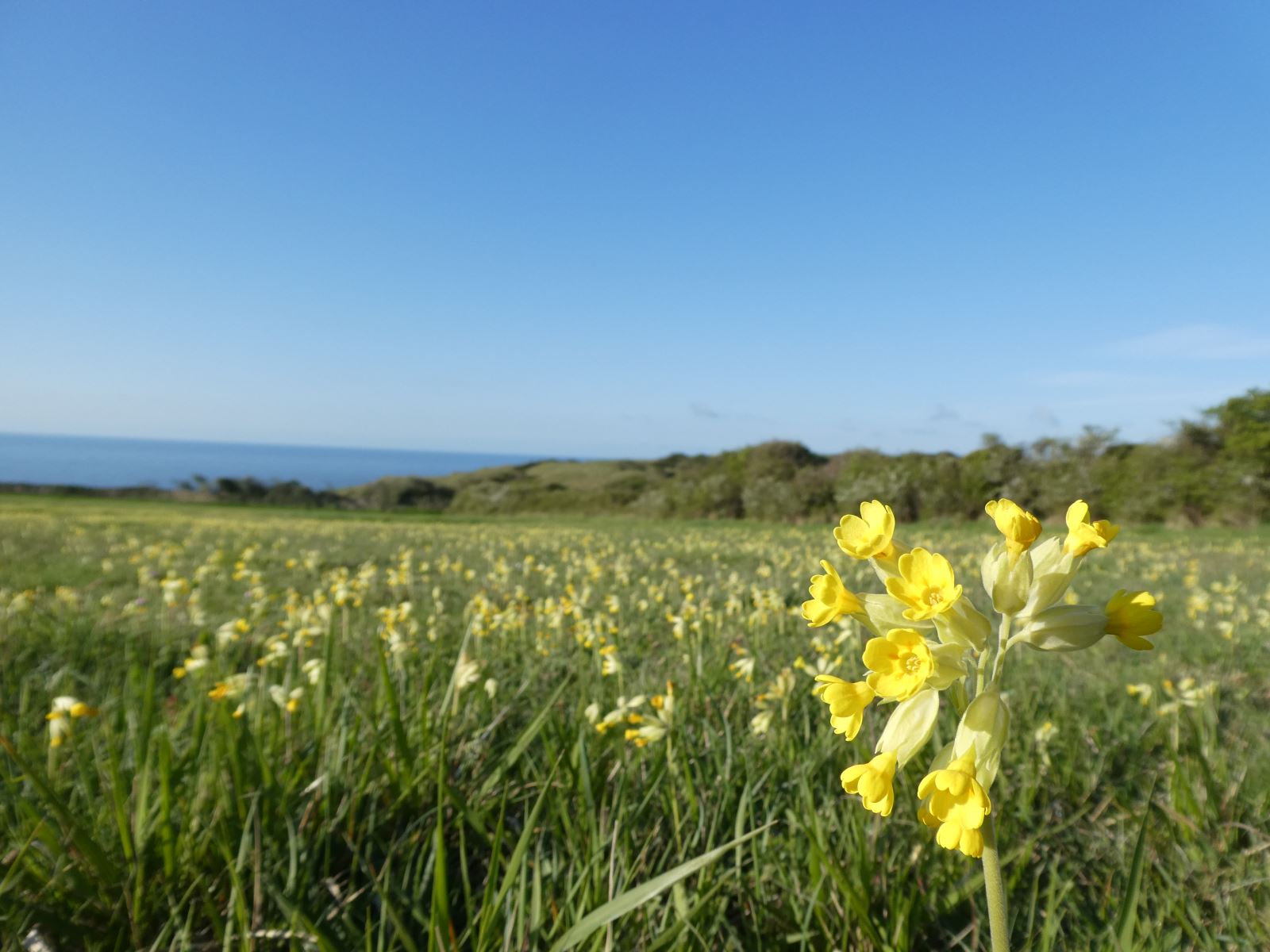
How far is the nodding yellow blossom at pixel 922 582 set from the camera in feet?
2.98

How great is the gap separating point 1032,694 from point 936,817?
276 cm

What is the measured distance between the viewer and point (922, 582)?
94 cm

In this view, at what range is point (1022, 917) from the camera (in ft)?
5.28

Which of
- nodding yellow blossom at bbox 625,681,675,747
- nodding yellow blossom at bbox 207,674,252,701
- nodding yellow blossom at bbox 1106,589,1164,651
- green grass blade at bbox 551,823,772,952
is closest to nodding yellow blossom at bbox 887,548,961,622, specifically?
nodding yellow blossom at bbox 1106,589,1164,651

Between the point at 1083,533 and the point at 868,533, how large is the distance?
0.29 m

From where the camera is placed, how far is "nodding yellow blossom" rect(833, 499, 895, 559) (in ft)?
3.32

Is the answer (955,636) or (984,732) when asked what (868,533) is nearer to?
(955,636)

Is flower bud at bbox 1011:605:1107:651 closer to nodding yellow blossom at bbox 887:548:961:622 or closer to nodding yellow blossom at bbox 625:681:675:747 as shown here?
nodding yellow blossom at bbox 887:548:961:622

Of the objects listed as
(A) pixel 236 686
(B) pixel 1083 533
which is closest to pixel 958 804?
(B) pixel 1083 533

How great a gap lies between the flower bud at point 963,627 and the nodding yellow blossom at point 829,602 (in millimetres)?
122

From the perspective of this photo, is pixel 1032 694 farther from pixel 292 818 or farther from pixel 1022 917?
pixel 292 818

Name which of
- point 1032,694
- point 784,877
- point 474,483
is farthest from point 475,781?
point 474,483

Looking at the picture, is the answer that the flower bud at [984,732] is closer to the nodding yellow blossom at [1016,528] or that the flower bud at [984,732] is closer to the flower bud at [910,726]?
the flower bud at [910,726]

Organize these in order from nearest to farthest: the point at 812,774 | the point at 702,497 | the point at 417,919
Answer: the point at 417,919
the point at 812,774
the point at 702,497
